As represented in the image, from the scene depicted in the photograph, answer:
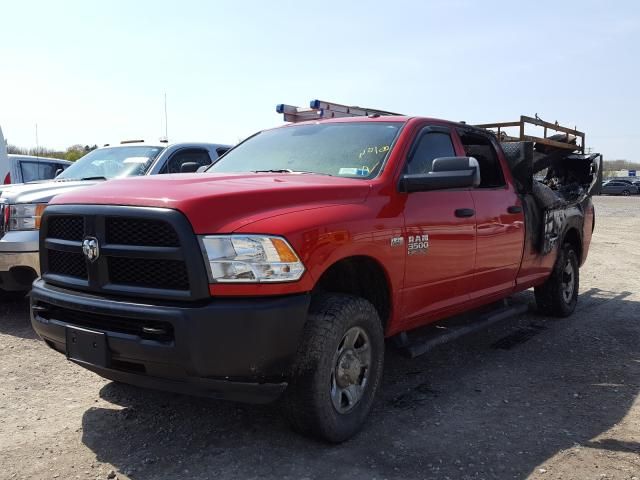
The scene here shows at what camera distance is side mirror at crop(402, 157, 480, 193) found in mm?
3834

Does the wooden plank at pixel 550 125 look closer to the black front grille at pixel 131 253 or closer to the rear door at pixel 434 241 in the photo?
the rear door at pixel 434 241

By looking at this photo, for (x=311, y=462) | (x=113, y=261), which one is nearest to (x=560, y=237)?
(x=311, y=462)

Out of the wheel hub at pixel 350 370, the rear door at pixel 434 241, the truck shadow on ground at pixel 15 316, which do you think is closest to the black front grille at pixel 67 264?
the wheel hub at pixel 350 370

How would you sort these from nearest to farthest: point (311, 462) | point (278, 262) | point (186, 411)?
point (278, 262) < point (311, 462) < point (186, 411)

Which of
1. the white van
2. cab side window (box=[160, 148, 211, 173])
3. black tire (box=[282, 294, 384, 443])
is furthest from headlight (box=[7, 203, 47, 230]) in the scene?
the white van

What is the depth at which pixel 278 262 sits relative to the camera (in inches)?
118

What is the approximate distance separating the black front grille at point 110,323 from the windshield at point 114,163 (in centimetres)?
378

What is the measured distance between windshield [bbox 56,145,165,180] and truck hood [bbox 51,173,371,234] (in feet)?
12.0

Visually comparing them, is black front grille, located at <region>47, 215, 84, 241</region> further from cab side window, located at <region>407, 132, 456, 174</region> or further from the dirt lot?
cab side window, located at <region>407, 132, 456, 174</region>

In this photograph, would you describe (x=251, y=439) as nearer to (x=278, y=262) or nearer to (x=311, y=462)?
(x=311, y=462)

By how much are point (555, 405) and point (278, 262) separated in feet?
7.73

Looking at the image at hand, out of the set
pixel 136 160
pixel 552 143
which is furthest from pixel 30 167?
pixel 552 143

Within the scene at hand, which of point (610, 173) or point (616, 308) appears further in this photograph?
point (610, 173)

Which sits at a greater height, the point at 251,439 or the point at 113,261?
the point at 113,261
